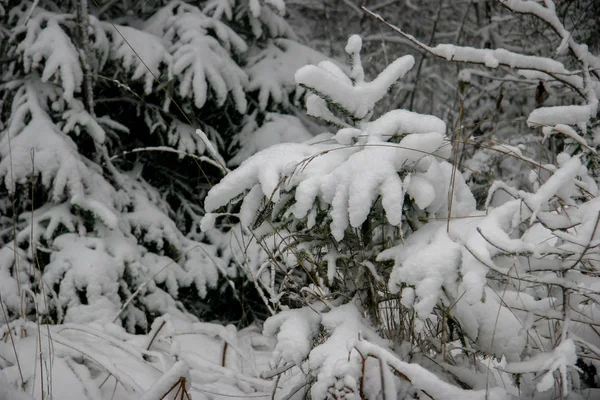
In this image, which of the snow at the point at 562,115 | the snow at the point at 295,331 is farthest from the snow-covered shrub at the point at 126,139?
the snow at the point at 562,115

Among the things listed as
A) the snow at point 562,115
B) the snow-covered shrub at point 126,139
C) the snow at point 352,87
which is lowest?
the snow-covered shrub at point 126,139

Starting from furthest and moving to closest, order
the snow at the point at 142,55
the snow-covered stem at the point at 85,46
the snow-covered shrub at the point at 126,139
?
the snow at the point at 142,55 < the snow-covered stem at the point at 85,46 < the snow-covered shrub at the point at 126,139

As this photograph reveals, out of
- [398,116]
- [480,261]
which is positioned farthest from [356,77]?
[480,261]

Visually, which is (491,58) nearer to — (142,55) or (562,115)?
(562,115)

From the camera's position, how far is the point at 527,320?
3.99 ft

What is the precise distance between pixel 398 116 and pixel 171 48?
7.73 ft

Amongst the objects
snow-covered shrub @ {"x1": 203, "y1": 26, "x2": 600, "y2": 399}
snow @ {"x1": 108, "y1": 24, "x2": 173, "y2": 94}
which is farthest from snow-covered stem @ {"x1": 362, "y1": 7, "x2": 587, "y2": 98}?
snow @ {"x1": 108, "y1": 24, "x2": 173, "y2": 94}

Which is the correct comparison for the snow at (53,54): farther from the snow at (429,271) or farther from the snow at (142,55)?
the snow at (429,271)

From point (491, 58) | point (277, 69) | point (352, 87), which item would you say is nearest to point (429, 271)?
point (352, 87)

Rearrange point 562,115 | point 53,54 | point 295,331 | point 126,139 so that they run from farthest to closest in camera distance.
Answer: point 126,139 → point 53,54 → point 562,115 → point 295,331

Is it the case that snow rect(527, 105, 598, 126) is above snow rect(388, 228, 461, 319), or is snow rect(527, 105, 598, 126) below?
above

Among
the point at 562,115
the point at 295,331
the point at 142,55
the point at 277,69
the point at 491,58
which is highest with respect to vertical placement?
the point at 491,58

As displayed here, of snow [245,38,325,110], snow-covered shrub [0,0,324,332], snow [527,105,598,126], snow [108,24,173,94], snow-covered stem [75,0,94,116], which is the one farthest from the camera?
snow [245,38,325,110]

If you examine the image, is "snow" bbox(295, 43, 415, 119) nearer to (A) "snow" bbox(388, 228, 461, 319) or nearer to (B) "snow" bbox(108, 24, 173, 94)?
(A) "snow" bbox(388, 228, 461, 319)
